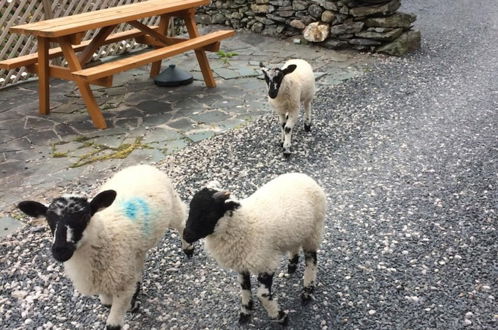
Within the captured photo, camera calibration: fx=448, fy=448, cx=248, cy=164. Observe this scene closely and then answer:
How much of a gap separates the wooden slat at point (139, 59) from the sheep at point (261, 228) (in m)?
3.27

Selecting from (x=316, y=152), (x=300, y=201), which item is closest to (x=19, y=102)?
(x=316, y=152)

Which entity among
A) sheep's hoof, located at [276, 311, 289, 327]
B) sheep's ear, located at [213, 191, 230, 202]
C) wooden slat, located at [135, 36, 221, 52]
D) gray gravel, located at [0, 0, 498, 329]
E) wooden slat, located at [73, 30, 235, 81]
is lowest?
gray gravel, located at [0, 0, 498, 329]

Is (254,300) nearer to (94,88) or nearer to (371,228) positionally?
(371,228)

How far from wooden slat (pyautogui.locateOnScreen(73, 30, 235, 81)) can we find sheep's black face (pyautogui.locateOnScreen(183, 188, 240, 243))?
3455 millimetres

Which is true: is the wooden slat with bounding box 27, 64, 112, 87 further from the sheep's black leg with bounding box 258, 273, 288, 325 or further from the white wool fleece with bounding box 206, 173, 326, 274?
the sheep's black leg with bounding box 258, 273, 288, 325

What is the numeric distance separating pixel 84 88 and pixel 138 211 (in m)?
3.23

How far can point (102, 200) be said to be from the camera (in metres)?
2.25

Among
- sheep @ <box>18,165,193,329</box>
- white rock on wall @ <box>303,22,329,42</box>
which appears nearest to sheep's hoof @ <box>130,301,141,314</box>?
sheep @ <box>18,165,193,329</box>

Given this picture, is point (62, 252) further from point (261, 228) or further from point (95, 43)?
point (95, 43)

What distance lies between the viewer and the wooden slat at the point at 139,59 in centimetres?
518

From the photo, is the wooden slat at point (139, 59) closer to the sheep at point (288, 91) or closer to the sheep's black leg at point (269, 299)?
the sheep at point (288, 91)

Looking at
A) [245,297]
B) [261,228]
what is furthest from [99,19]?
[245,297]

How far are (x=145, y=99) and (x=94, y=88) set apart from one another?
1.06 metres

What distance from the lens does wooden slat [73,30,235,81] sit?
518 centimetres
